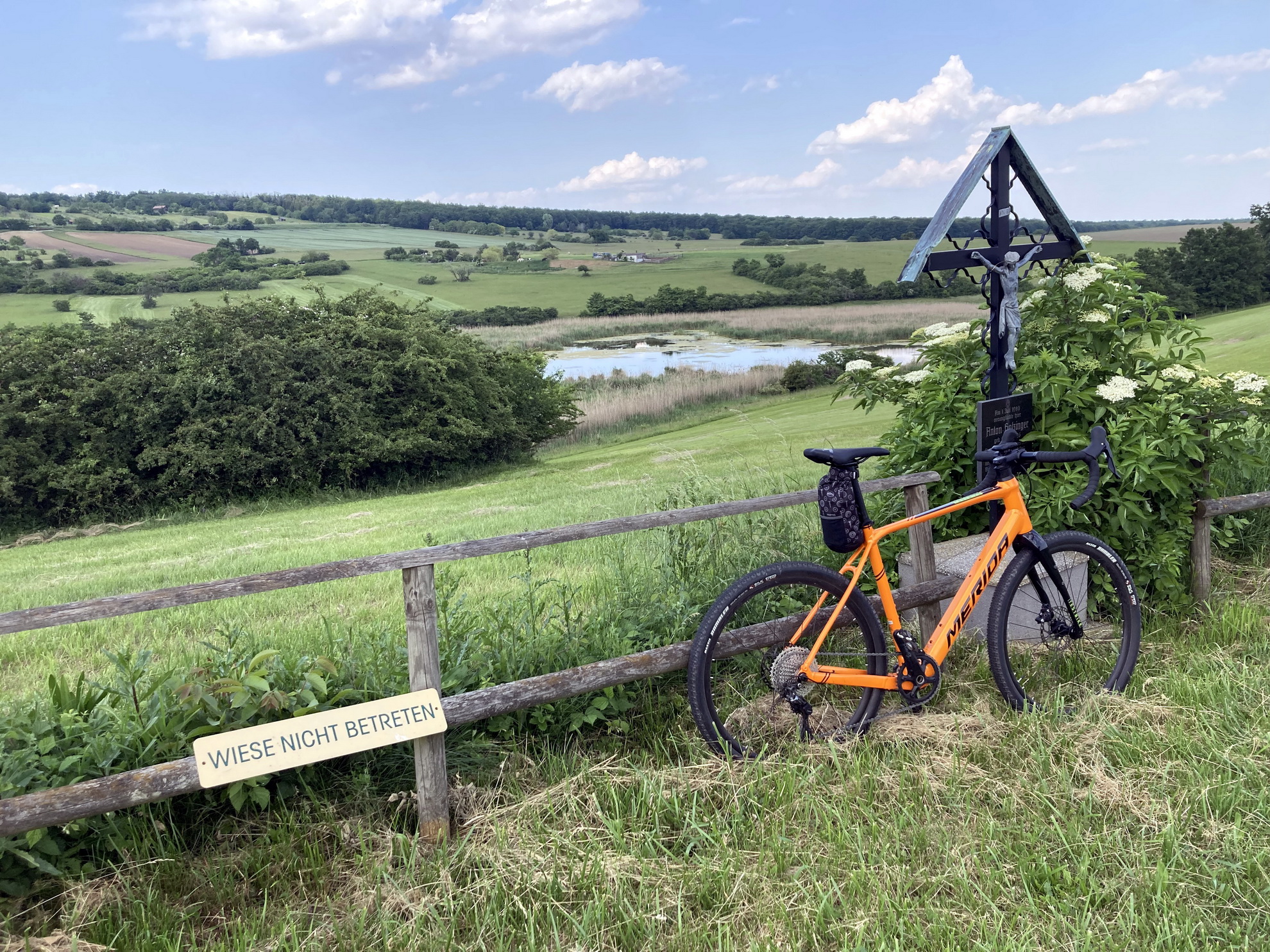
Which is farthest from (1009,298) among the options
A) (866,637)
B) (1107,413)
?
(866,637)

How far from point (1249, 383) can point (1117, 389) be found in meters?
1.27

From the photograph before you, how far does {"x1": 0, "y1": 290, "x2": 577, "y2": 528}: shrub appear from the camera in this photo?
71.9 feet

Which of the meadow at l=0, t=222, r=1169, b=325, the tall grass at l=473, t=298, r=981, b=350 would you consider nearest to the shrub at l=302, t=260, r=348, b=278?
the meadow at l=0, t=222, r=1169, b=325

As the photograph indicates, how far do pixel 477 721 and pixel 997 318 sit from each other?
392 centimetres

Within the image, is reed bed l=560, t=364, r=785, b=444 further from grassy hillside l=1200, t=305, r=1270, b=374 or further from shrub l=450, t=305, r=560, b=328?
shrub l=450, t=305, r=560, b=328

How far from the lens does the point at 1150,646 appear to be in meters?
4.75

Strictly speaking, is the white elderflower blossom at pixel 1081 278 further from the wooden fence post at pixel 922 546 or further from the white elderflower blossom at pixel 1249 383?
the wooden fence post at pixel 922 546

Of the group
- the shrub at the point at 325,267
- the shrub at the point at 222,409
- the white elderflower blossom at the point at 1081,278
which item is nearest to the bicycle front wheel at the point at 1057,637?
the white elderflower blossom at the point at 1081,278

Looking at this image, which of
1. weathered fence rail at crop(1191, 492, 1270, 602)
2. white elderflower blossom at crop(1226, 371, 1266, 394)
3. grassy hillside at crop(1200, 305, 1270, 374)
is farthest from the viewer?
grassy hillside at crop(1200, 305, 1270, 374)

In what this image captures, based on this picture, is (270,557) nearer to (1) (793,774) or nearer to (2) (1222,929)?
(1) (793,774)

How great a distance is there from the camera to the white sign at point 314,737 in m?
2.93

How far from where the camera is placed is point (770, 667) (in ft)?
13.6

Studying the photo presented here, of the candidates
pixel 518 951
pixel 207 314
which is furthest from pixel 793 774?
pixel 207 314

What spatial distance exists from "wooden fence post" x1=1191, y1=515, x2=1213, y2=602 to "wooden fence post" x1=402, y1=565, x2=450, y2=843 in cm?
489
